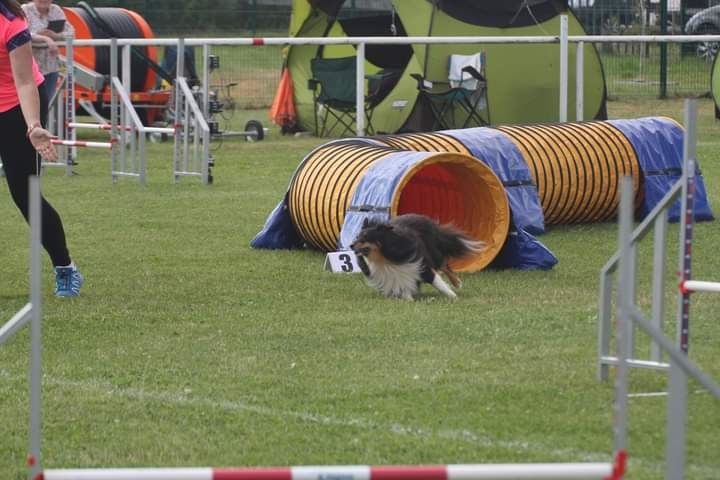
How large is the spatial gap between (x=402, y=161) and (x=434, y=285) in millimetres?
1266

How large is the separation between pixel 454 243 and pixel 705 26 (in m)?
18.0

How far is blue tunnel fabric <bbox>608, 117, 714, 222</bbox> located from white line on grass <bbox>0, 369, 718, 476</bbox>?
6.57 m

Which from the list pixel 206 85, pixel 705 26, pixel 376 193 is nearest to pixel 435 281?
pixel 376 193

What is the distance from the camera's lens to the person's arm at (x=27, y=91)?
7305 mm

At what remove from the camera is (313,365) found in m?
6.29

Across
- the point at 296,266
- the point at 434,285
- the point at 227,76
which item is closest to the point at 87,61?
the point at 227,76

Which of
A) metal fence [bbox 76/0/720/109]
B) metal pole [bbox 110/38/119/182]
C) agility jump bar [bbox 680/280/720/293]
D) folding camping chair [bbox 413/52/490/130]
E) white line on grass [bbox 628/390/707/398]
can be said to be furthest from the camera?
metal fence [bbox 76/0/720/109]

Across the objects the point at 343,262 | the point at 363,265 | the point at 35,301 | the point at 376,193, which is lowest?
the point at 343,262

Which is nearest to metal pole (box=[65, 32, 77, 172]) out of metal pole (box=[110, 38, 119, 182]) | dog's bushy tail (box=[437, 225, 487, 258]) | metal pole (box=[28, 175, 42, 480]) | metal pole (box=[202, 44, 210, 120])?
metal pole (box=[110, 38, 119, 182])

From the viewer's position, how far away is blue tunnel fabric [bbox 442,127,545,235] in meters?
10.5

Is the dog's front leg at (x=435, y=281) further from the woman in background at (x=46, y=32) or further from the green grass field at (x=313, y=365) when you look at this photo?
the woman in background at (x=46, y=32)

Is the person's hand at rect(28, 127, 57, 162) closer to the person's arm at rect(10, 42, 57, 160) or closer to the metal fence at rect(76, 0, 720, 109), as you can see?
the person's arm at rect(10, 42, 57, 160)

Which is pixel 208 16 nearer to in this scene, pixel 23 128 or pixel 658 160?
pixel 658 160

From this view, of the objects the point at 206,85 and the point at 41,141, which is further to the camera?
the point at 206,85
